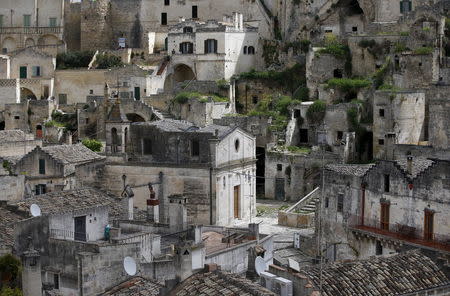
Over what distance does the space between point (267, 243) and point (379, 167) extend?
9009mm

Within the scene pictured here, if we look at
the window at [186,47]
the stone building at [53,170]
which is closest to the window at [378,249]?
the stone building at [53,170]

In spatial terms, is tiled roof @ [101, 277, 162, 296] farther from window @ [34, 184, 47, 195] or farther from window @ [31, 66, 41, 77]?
window @ [31, 66, 41, 77]

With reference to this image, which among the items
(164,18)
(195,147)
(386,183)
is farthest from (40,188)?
(164,18)

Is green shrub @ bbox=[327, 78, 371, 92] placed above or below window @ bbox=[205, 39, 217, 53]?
below

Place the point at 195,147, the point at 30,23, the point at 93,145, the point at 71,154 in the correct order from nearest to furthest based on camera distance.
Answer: the point at 195,147, the point at 71,154, the point at 93,145, the point at 30,23

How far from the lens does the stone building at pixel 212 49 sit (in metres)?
77.2

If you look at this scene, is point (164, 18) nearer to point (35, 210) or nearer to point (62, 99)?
point (62, 99)

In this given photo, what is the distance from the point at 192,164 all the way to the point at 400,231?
13326 mm

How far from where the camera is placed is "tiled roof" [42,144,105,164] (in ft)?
177

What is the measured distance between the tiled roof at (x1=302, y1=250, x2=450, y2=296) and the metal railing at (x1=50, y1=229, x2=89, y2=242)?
8.96m

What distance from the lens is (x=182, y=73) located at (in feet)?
264

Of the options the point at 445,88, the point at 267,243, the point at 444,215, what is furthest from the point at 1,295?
the point at 445,88

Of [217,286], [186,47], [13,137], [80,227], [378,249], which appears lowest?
[378,249]

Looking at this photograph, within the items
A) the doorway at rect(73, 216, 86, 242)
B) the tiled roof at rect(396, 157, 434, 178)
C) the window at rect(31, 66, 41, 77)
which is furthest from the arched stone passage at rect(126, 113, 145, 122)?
the doorway at rect(73, 216, 86, 242)
